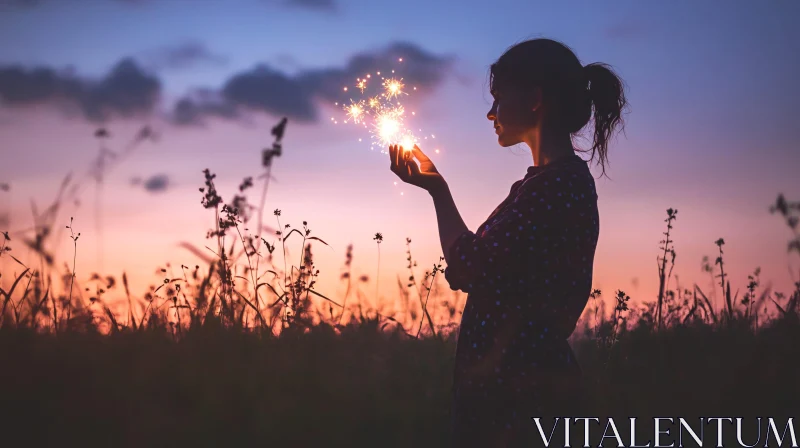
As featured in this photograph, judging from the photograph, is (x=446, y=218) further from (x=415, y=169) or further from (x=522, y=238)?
(x=522, y=238)

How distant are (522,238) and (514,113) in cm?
83

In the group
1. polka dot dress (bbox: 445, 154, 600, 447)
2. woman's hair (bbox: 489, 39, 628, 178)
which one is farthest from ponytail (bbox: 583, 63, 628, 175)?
polka dot dress (bbox: 445, 154, 600, 447)

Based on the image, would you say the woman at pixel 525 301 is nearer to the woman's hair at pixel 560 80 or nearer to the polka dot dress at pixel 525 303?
the polka dot dress at pixel 525 303

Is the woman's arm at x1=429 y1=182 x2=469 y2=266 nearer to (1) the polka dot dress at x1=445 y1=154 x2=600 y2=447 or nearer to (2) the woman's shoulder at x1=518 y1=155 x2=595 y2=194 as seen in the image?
(1) the polka dot dress at x1=445 y1=154 x2=600 y2=447

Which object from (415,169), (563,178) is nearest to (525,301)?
(563,178)

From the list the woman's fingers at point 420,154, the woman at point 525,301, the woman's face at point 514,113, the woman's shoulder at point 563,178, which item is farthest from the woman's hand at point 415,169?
the woman's shoulder at point 563,178

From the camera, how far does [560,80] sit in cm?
389

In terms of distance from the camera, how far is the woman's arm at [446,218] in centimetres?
364

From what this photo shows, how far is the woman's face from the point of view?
384cm

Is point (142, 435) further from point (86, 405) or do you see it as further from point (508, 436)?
point (508, 436)

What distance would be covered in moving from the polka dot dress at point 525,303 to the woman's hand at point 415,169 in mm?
512

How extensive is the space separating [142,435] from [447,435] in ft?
5.56

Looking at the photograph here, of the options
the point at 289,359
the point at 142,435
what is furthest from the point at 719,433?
the point at 142,435

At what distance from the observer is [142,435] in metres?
2.88
